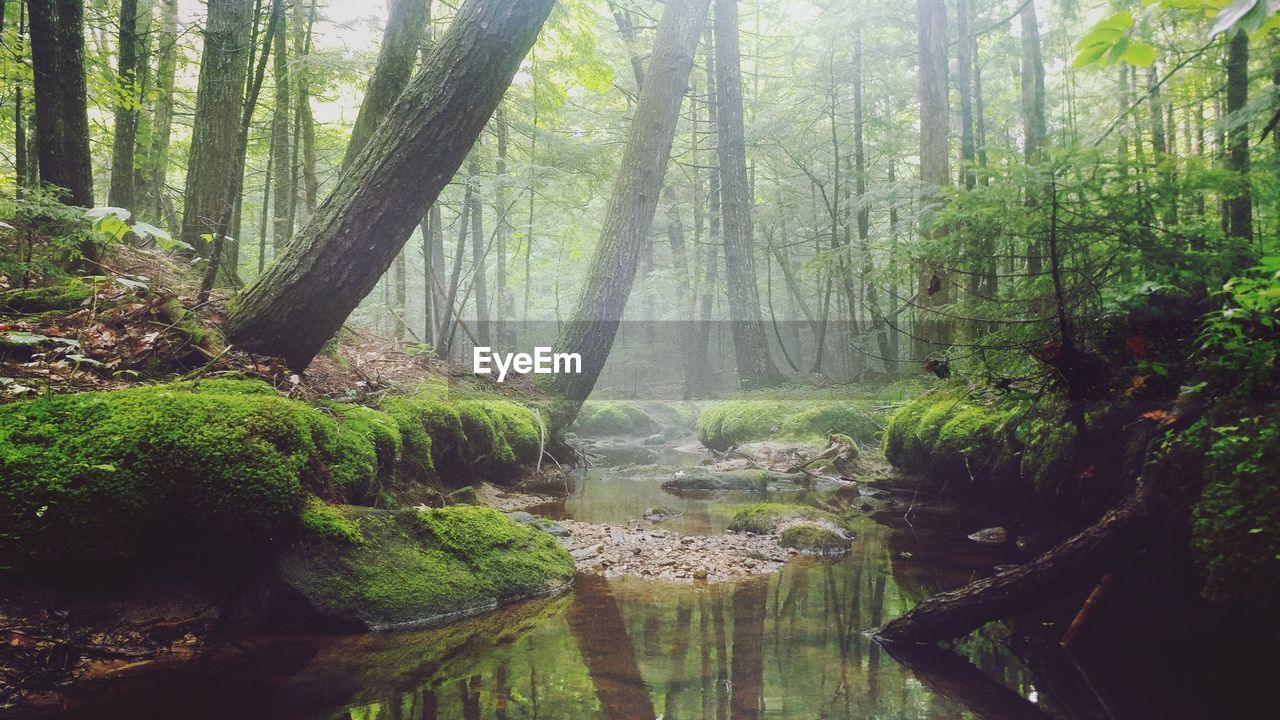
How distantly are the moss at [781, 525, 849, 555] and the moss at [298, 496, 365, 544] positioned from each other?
3.31m

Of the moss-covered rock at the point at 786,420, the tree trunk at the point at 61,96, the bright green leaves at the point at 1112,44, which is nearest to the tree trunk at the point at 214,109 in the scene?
the tree trunk at the point at 61,96

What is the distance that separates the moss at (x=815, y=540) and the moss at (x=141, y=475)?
3677 millimetres

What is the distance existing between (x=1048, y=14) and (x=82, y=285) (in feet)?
61.1

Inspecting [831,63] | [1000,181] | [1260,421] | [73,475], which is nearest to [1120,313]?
[1000,181]

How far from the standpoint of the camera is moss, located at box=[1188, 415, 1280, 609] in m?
2.31

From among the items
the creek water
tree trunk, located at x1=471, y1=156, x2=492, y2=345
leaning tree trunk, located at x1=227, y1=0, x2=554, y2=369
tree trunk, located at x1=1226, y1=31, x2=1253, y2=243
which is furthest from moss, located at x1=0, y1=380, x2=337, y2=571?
tree trunk, located at x1=471, y1=156, x2=492, y2=345

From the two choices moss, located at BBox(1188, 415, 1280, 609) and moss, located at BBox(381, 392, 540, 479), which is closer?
moss, located at BBox(1188, 415, 1280, 609)

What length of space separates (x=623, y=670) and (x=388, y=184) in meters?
3.63

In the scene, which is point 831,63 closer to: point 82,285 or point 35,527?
point 82,285

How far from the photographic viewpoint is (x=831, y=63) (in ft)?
55.1

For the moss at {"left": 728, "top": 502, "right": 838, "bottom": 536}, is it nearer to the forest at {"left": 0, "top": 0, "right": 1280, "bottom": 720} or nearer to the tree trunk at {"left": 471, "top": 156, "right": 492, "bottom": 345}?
the forest at {"left": 0, "top": 0, "right": 1280, "bottom": 720}

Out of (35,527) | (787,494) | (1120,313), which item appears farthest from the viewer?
(787,494)

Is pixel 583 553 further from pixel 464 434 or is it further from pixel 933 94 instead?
pixel 933 94

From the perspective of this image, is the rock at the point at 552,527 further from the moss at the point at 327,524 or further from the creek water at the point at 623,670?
the moss at the point at 327,524
